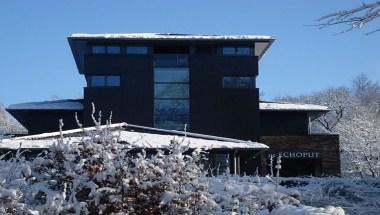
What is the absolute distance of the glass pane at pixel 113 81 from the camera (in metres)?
37.3

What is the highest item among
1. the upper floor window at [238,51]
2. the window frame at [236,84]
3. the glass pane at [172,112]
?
the upper floor window at [238,51]

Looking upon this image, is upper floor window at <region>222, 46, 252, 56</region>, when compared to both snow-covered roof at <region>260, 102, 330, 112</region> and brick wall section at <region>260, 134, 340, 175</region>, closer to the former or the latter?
snow-covered roof at <region>260, 102, 330, 112</region>

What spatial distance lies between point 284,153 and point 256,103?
3.49 m

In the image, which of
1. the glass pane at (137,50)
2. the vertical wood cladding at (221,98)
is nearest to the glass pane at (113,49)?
the glass pane at (137,50)

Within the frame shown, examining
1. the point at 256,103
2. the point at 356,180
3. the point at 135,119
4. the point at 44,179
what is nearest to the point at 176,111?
the point at 135,119

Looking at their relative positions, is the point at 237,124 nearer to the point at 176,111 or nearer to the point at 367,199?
the point at 176,111

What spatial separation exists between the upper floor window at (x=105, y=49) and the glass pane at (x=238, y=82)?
22.3ft

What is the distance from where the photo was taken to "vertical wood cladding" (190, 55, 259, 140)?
1470 inches

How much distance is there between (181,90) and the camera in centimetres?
3788

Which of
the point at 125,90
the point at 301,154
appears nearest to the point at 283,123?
the point at 301,154

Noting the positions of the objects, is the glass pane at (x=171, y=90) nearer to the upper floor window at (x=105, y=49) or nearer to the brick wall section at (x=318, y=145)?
the upper floor window at (x=105, y=49)

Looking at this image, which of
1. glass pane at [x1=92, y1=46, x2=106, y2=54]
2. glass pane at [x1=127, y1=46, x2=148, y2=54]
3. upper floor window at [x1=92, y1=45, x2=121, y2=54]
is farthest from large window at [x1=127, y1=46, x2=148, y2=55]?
glass pane at [x1=92, y1=46, x2=106, y2=54]

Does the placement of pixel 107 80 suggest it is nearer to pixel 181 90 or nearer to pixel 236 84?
pixel 181 90

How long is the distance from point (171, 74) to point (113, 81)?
141 inches
